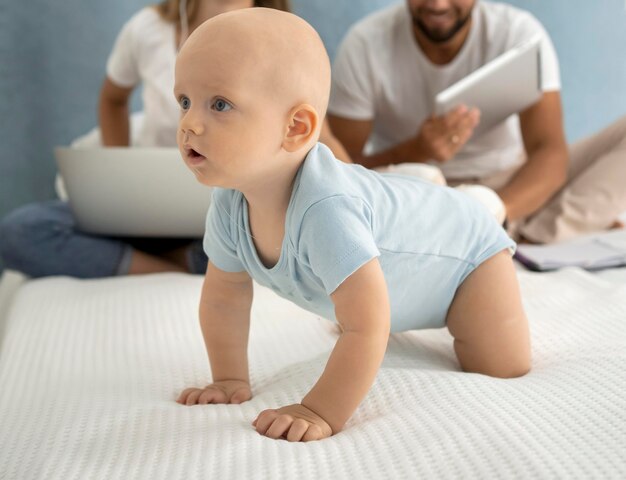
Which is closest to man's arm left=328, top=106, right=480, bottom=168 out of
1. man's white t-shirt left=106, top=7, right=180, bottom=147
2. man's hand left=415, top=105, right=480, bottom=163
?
man's hand left=415, top=105, right=480, bottom=163

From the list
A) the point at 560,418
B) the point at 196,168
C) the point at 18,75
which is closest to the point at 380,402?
the point at 560,418

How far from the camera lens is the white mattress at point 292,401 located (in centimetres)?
62

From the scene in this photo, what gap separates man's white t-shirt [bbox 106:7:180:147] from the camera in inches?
71.3

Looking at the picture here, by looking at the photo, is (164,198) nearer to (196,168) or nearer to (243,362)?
(243,362)

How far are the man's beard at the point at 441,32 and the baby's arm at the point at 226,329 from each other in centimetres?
123

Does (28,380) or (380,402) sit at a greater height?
(380,402)

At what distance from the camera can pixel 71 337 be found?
110 cm

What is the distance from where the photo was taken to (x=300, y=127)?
71 cm

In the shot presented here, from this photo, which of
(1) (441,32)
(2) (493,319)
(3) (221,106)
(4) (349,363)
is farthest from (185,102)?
(1) (441,32)

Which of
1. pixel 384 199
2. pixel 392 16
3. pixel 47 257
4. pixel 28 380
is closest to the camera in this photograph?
pixel 384 199

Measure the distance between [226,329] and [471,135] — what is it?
1239 millimetres

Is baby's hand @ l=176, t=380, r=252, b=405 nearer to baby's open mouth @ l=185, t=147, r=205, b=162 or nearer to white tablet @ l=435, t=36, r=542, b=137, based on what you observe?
baby's open mouth @ l=185, t=147, r=205, b=162

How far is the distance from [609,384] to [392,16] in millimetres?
1491

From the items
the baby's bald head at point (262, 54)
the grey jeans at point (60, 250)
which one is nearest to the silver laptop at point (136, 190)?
the grey jeans at point (60, 250)
